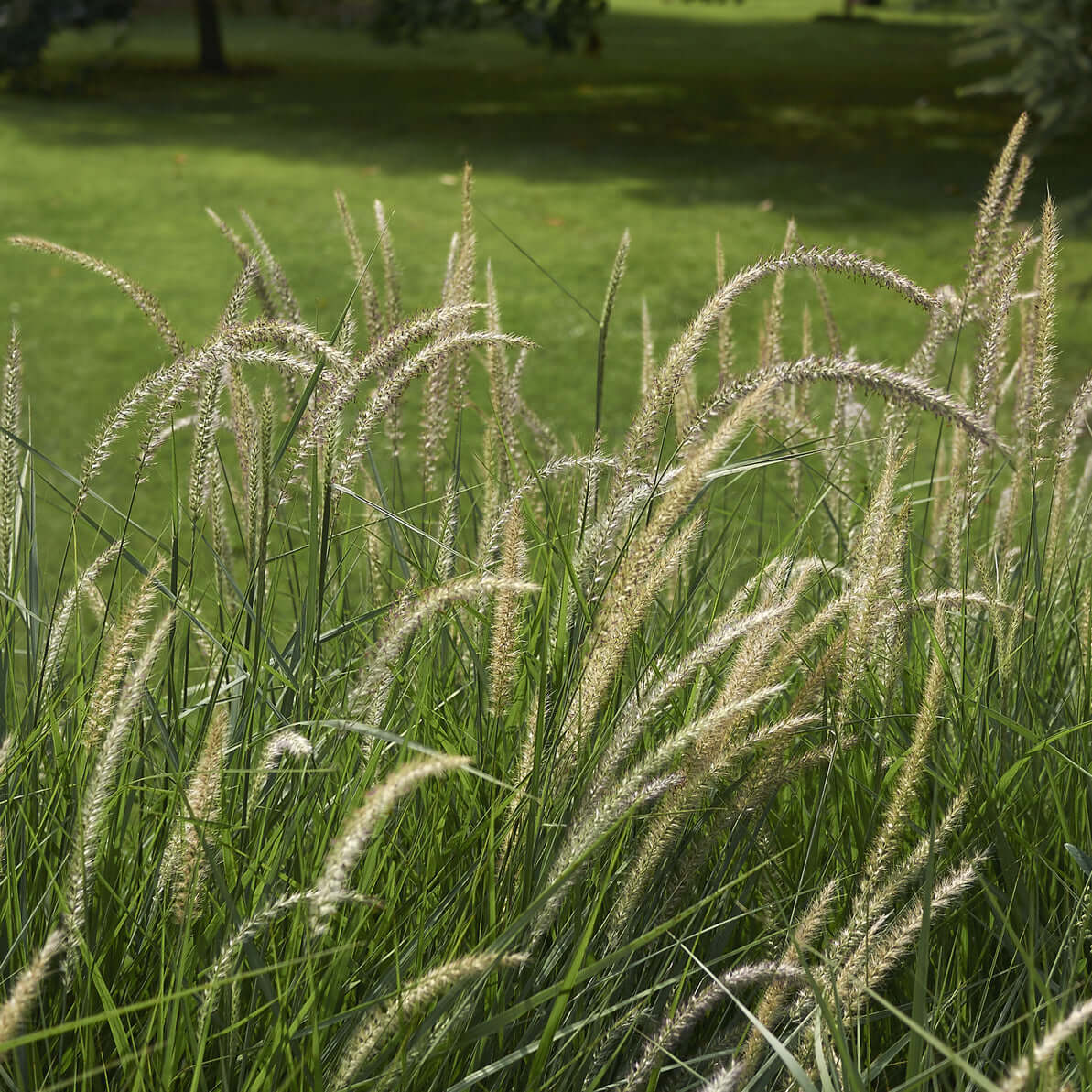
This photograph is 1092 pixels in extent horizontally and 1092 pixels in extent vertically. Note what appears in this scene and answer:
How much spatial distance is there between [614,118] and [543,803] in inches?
611

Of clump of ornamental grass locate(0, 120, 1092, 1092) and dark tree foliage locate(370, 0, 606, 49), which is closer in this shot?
clump of ornamental grass locate(0, 120, 1092, 1092)

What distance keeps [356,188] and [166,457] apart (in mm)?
6145

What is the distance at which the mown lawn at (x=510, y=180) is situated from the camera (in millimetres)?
7938

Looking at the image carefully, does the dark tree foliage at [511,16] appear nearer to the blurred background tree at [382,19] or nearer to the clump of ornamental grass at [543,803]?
the blurred background tree at [382,19]

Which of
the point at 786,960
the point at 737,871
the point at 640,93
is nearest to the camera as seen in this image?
the point at 786,960

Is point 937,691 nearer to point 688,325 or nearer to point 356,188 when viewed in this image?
point 688,325

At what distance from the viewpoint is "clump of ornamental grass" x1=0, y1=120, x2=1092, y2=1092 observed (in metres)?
1.20

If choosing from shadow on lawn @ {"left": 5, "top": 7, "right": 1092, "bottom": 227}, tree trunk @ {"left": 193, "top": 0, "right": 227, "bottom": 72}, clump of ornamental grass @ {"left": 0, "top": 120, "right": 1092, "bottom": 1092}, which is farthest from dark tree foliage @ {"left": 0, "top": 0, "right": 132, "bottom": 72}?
clump of ornamental grass @ {"left": 0, "top": 120, "right": 1092, "bottom": 1092}

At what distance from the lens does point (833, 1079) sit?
4.44ft

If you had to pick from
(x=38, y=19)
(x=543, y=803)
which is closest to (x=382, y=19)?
(x=38, y=19)

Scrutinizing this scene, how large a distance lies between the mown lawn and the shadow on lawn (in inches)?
2.5

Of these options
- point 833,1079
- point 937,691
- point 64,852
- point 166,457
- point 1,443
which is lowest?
point 166,457

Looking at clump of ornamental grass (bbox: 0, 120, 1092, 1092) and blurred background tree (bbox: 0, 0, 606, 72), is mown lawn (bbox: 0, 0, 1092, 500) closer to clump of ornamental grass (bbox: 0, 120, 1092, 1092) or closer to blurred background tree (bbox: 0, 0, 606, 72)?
blurred background tree (bbox: 0, 0, 606, 72)

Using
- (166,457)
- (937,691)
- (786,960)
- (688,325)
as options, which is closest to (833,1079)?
(786,960)
